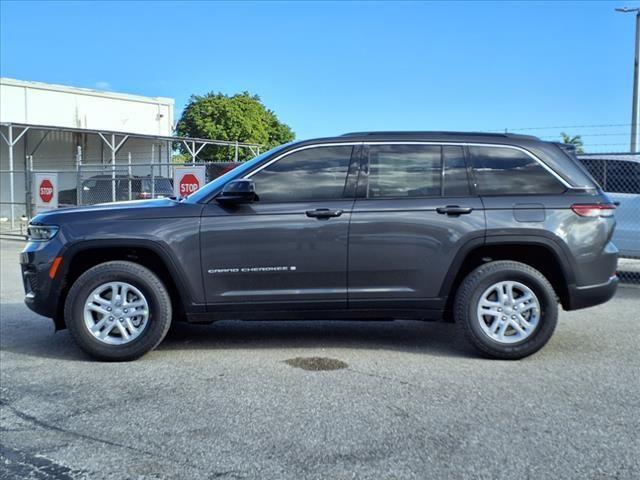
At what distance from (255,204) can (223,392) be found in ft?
5.27

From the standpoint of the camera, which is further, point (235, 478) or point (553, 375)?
point (553, 375)

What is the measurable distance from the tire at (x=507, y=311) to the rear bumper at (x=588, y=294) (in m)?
0.20

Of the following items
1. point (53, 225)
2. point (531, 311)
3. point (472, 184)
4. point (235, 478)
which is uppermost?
point (472, 184)

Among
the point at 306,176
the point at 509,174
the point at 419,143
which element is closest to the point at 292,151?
the point at 306,176

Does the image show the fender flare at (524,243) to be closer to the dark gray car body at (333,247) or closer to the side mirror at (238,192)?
the dark gray car body at (333,247)

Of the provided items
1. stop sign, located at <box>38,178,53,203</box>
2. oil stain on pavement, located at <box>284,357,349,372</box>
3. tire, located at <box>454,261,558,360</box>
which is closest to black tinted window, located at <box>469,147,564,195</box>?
tire, located at <box>454,261,558,360</box>

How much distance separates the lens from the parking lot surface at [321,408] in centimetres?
331

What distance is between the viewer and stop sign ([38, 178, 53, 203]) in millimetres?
16406

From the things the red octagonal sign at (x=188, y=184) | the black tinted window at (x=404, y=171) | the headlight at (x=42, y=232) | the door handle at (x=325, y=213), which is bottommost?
the headlight at (x=42, y=232)

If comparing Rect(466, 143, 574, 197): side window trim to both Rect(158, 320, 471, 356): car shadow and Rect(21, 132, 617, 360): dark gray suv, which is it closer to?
Rect(21, 132, 617, 360): dark gray suv

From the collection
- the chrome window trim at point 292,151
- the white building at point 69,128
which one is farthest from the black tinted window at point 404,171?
the white building at point 69,128

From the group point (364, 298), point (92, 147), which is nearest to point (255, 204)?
point (364, 298)

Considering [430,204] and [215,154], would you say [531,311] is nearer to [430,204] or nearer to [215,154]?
[430,204]

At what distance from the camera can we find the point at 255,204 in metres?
5.21
